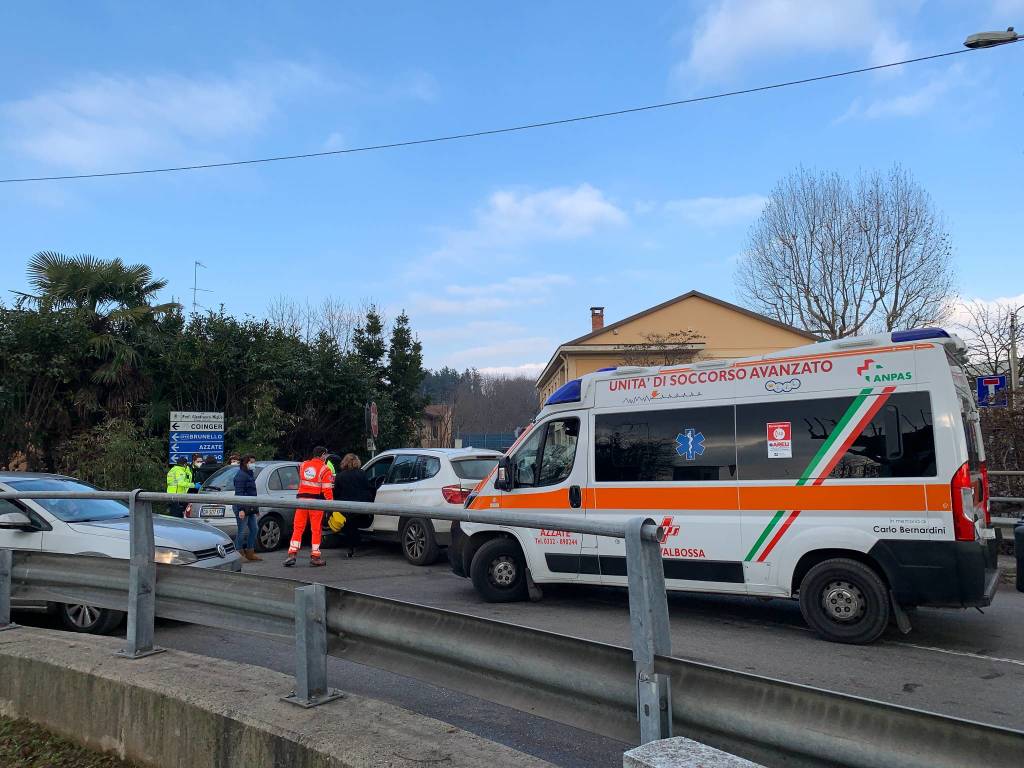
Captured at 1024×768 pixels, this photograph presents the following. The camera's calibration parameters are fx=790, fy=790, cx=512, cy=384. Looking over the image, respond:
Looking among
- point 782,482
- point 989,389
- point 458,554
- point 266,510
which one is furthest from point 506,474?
point 989,389

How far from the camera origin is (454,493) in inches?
450

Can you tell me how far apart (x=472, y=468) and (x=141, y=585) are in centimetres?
777

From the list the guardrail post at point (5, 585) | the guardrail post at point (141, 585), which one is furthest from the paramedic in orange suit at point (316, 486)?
the guardrail post at point (141, 585)

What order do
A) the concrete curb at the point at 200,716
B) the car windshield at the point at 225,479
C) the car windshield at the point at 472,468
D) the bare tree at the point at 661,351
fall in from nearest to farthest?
the concrete curb at the point at 200,716 → the car windshield at the point at 472,468 → the car windshield at the point at 225,479 → the bare tree at the point at 661,351

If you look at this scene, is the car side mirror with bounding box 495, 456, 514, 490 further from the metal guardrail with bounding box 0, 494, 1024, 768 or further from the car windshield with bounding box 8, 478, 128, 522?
the metal guardrail with bounding box 0, 494, 1024, 768

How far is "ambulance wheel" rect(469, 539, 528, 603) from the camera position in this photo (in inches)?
331

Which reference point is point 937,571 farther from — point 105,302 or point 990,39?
point 105,302

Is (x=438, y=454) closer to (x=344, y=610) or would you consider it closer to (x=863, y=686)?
(x=863, y=686)

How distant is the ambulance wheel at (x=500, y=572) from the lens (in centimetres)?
840

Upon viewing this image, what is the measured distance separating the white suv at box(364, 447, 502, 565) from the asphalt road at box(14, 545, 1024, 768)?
159cm

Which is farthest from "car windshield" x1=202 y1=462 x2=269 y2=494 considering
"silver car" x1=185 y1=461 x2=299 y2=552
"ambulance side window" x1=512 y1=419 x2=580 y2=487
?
"ambulance side window" x1=512 y1=419 x2=580 y2=487

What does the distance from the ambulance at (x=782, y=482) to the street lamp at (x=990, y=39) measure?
553 centimetres

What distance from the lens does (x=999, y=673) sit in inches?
230

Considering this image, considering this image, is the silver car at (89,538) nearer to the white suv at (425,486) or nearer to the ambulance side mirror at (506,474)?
the ambulance side mirror at (506,474)
